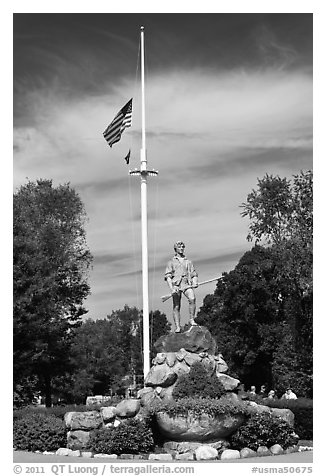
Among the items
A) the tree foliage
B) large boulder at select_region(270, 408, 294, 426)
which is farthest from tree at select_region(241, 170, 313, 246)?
large boulder at select_region(270, 408, 294, 426)

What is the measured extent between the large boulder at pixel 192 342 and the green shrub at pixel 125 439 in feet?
8.39

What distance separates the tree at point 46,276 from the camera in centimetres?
2636

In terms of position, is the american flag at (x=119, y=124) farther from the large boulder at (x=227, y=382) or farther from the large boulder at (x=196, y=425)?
the large boulder at (x=196, y=425)

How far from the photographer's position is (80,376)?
4588cm

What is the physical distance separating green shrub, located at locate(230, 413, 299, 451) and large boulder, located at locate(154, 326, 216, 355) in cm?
230

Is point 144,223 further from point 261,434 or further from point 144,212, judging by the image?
point 261,434

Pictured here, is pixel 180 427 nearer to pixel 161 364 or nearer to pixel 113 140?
pixel 161 364

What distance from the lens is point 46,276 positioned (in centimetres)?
2952

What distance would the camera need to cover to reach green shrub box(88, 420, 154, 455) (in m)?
15.5

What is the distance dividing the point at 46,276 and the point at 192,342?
43.2 feet

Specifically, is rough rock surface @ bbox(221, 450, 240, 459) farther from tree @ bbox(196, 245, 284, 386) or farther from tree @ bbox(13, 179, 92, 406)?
tree @ bbox(196, 245, 284, 386)

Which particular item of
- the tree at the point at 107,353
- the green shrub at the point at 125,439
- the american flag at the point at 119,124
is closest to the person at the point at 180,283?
the green shrub at the point at 125,439

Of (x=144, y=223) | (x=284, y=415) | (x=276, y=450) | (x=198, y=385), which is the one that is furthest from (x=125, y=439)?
(x=144, y=223)

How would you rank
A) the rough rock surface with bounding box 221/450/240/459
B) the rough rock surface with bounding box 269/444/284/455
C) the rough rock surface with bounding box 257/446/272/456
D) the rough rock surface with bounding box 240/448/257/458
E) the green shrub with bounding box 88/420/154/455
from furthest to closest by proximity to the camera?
1. the rough rock surface with bounding box 269/444/284/455
2. the rough rock surface with bounding box 257/446/272/456
3. the green shrub with bounding box 88/420/154/455
4. the rough rock surface with bounding box 240/448/257/458
5. the rough rock surface with bounding box 221/450/240/459
